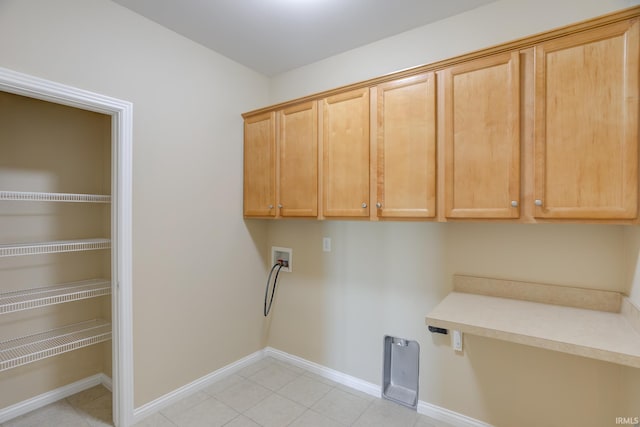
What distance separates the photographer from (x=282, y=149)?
238cm

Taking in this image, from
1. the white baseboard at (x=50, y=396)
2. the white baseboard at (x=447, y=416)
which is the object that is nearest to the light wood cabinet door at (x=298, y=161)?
the white baseboard at (x=447, y=416)

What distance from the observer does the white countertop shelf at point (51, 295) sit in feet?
5.90

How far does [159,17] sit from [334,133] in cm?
137

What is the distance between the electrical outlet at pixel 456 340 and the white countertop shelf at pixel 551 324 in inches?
12.5

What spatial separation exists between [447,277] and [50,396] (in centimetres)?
289

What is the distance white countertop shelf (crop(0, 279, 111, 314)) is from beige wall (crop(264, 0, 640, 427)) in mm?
1406

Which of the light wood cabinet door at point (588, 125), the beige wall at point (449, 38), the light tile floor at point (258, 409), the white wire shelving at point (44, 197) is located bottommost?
the light tile floor at point (258, 409)

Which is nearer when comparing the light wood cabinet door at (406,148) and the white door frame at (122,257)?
the light wood cabinet door at (406,148)

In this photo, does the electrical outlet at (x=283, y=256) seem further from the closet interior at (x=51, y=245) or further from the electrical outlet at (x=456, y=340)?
the electrical outlet at (x=456, y=340)

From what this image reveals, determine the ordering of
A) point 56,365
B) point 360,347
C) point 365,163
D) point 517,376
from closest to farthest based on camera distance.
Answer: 1. point 517,376
2. point 365,163
3. point 56,365
4. point 360,347

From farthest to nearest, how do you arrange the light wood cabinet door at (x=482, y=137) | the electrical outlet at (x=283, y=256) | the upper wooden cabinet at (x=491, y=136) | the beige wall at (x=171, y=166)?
the electrical outlet at (x=283, y=256) → the beige wall at (x=171, y=166) → the light wood cabinet door at (x=482, y=137) → the upper wooden cabinet at (x=491, y=136)

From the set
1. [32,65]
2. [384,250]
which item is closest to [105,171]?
[32,65]

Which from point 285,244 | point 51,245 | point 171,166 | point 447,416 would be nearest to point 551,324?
point 447,416

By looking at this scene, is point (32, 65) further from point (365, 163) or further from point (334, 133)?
point (365, 163)
